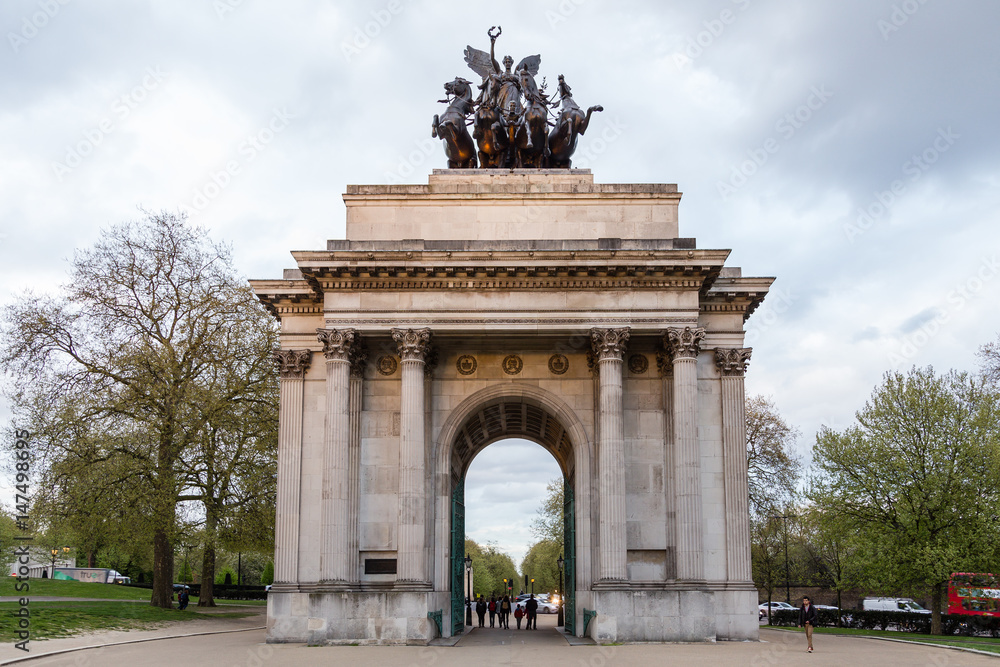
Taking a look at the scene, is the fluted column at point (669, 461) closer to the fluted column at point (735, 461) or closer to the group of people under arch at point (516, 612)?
the fluted column at point (735, 461)

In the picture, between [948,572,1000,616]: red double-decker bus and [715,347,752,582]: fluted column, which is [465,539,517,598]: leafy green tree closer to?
[948,572,1000,616]: red double-decker bus

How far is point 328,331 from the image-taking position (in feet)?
99.7

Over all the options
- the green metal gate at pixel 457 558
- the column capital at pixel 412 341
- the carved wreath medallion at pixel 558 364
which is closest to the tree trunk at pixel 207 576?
the green metal gate at pixel 457 558

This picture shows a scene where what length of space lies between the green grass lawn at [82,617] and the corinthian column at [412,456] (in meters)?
10.9

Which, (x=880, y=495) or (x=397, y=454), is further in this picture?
(x=880, y=495)

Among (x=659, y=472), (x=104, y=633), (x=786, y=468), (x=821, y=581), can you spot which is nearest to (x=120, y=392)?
(x=104, y=633)

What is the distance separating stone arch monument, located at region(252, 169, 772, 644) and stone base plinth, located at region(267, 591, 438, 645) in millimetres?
62

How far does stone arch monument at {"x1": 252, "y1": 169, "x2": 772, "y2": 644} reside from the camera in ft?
95.2

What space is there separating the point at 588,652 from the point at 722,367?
1148cm

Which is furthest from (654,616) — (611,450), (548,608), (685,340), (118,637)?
(548,608)

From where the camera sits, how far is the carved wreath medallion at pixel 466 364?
32781 mm

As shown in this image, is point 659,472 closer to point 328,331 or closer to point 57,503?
point 328,331

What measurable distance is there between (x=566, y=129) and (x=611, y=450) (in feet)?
43.8

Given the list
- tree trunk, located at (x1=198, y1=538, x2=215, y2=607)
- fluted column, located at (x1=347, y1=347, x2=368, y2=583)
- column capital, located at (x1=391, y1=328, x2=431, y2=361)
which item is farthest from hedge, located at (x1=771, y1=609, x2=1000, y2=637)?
tree trunk, located at (x1=198, y1=538, x2=215, y2=607)
